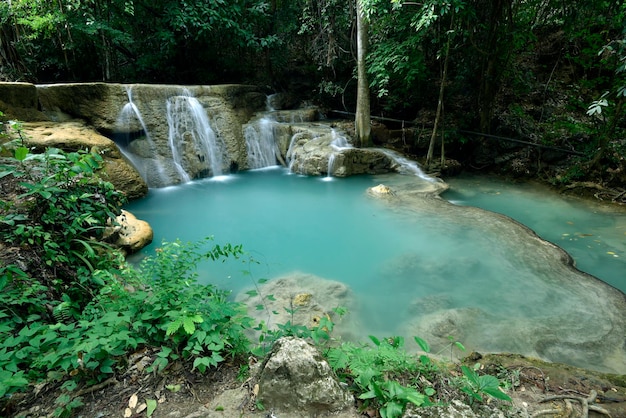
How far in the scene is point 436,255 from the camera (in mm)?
4793

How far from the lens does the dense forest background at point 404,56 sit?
729 centimetres

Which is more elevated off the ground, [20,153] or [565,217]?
[20,153]

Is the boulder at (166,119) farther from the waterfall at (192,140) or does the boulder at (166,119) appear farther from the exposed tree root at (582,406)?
the exposed tree root at (582,406)

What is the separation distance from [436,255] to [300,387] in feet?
12.2

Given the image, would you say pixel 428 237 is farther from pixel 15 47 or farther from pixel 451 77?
pixel 15 47

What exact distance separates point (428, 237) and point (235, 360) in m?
4.07

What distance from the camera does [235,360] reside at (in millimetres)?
1974

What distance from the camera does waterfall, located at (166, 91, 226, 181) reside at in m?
8.57

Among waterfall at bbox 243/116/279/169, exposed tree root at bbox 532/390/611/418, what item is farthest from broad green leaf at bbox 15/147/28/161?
waterfall at bbox 243/116/279/169

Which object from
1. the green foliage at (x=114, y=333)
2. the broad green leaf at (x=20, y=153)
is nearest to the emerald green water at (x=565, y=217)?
the green foliage at (x=114, y=333)

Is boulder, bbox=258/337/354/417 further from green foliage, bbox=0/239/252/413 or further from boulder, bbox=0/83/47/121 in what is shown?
boulder, bbox=0/83/47/121

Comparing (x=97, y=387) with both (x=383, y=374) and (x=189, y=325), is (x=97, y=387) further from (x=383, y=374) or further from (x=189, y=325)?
(x=383, y=374)

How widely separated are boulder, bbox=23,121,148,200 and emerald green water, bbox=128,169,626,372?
42 centimetres

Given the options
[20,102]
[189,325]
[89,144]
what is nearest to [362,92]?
[89,144]
